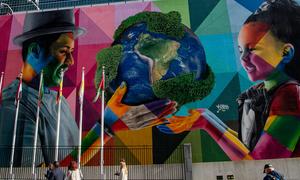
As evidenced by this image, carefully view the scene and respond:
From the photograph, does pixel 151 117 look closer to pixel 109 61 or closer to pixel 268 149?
pixel 109 61

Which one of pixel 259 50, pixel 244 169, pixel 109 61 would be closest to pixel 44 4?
pixel 109 61

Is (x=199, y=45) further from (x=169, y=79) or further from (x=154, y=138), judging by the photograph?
(x=154, y=138)

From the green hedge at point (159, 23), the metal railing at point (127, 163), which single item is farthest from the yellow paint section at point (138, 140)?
the green hedge at point (159, 23)

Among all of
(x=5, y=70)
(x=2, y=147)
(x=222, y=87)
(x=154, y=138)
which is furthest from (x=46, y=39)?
(x=222, y=87)

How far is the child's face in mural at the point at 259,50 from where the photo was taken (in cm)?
2886

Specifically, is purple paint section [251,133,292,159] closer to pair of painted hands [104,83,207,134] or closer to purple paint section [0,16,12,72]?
pair of painted hands [104,83,207,134]

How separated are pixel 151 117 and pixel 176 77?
3.86m

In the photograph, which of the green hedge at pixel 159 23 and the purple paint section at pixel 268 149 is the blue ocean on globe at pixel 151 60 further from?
the purple paint section at pixel 268 149

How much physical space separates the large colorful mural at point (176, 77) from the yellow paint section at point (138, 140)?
8 centimetres

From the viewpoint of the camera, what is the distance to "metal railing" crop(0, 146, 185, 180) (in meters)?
24.8

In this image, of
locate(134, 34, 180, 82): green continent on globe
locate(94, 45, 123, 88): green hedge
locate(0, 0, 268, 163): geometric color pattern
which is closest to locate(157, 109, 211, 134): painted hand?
locate(0, 0, 268, 163): geometric color pattern

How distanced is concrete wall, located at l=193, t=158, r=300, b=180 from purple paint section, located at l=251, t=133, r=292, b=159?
456 millimetres

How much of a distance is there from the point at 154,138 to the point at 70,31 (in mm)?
12691

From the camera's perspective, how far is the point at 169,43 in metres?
31.0
